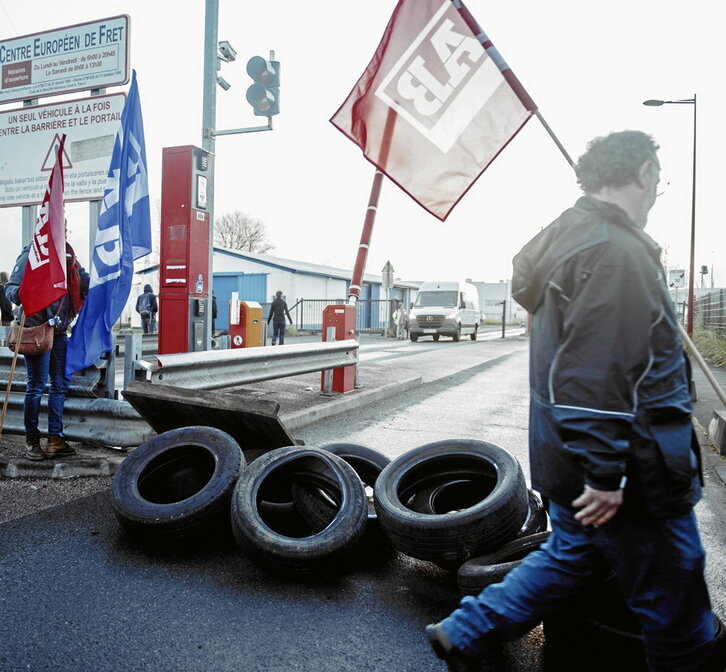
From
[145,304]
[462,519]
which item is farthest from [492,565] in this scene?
[145,304]

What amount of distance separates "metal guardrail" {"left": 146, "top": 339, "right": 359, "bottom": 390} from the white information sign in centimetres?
335

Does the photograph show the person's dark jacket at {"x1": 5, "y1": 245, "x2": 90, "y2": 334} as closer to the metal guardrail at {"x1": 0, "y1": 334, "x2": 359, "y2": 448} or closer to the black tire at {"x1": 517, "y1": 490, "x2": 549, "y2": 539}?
the metal guardrail at {"x1": 0, "y1": 334, "x2": 359, "y2": 448}

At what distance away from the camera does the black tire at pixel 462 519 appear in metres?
2.90

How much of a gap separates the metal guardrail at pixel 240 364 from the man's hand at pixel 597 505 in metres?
4.04

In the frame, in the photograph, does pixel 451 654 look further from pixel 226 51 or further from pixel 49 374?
pixel 226 51

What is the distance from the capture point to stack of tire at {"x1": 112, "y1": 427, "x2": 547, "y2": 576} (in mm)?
2963

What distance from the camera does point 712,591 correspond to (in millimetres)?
3049

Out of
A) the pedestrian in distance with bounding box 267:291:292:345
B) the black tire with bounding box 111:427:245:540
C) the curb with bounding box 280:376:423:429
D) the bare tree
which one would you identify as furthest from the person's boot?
the bare tree

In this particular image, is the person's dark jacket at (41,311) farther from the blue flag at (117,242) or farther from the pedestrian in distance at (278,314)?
the pedestrian in distance at (278,314)

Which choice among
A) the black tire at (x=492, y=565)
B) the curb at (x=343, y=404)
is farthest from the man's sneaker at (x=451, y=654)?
the curb at (x=343, y=404)

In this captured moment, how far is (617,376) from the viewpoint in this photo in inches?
69.2

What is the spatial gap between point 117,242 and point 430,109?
3195mm

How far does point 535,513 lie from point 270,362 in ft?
13.1

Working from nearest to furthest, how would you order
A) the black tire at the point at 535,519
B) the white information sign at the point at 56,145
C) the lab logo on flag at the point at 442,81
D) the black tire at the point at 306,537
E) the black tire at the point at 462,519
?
the black tire at the point at 462,519 < the black tire at the point at 306,537 < the black tire at the point at 535,519 < the lab logo on flag at the point at 442,81 < the white information sign at the point at 56,145
